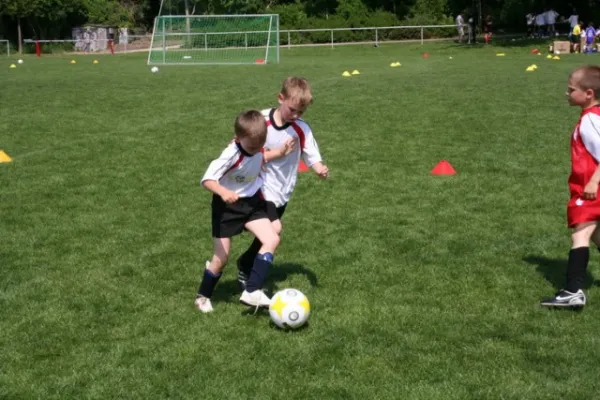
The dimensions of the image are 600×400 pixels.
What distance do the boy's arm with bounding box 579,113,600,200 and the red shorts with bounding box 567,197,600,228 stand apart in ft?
0.26

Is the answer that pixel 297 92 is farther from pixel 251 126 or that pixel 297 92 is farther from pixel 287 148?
pixel 251 126

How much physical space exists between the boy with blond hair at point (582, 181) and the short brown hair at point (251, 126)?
2217mm

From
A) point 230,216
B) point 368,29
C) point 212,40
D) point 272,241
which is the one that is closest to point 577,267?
point 272,241

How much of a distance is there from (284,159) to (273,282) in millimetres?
996

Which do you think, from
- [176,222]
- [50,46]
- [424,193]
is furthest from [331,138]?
[50,46]

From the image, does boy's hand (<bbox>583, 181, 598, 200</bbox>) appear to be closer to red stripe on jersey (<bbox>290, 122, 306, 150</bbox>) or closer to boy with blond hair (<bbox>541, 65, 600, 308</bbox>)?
boy with blond hair (<bbox>541, 65, 600, 308</bbox>)

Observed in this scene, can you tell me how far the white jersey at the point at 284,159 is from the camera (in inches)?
210

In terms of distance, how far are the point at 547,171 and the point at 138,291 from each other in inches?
232

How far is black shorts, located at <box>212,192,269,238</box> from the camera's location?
198 inches

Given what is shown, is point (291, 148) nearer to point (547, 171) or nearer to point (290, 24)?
point (547, 171)

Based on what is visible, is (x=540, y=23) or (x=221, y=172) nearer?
(x=221, y=172)

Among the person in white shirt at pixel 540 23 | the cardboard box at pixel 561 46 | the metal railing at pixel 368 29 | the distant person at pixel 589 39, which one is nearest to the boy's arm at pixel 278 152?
the cardboard box at pixel 561 46

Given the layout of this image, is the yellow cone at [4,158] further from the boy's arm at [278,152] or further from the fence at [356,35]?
the fence at [356,35]

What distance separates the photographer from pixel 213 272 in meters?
5.11
